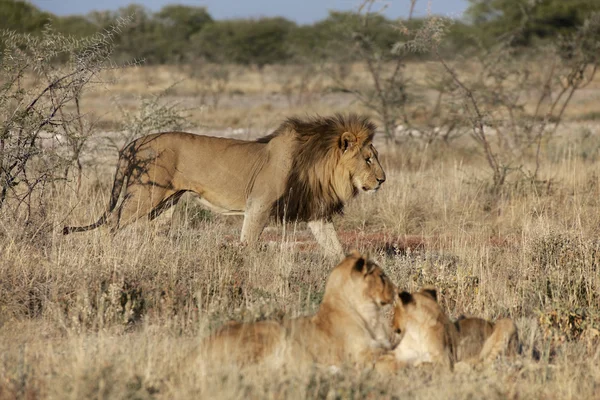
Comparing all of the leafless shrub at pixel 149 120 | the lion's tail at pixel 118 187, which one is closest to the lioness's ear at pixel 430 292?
the lion's tail at pixel 118 187

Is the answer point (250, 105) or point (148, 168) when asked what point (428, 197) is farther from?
point (250, 105)

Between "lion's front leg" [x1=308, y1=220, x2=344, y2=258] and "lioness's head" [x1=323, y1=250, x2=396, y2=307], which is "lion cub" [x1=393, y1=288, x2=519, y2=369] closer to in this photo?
"lioness's head" [x1=323, y1=250, x2=396, y2=307]

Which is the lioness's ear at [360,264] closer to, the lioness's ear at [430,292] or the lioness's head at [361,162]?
the lioness's ear at [430,292]

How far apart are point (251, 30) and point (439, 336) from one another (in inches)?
1856

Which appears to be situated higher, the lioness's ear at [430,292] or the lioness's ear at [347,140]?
the lioness's ear at [347,140]

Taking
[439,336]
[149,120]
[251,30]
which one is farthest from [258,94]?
[439,336]

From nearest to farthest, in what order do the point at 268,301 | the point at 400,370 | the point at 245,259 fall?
the point at 400,370, the point at 268,301, the point at 245,259

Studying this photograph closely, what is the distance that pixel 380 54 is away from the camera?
17953 mm

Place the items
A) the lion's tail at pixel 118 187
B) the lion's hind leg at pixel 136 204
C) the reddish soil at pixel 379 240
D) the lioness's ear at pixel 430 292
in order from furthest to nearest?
the reddish soil at pixel 379 240
the lion's tail at pixel 118 187
the lion's hind leg at pixel 136 204
the lioness's ear at pixel 430 292

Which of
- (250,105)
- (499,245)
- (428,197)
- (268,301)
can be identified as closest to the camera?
(268,301)

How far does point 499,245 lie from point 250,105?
23.2m

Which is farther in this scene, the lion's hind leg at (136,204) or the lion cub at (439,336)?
the lion's hind leg at (136,204)

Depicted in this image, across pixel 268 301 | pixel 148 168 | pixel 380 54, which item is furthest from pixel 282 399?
pixel 380 54

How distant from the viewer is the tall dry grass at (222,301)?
4.72 meters
